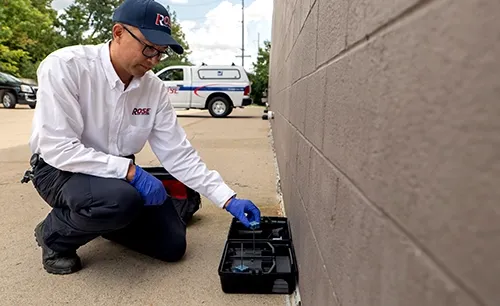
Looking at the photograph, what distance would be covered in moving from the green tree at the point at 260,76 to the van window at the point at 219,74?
16.5 m

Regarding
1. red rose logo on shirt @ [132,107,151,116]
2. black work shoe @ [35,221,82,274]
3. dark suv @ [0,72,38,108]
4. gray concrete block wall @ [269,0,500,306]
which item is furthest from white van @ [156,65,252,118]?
gray concrete block wall @ [269,0,500,306]

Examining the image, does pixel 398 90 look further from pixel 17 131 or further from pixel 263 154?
pixel 17 131

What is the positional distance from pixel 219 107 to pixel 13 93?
312 inches

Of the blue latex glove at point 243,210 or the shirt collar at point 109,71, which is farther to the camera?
the blue latex glove at point 243,210

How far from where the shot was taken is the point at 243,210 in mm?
2545

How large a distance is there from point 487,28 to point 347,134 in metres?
0.64

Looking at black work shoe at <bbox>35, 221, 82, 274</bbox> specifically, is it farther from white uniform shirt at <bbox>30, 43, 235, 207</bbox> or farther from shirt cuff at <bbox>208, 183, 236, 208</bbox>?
shirt cuff at <bbox>208, 183, 236, 208</bbox>

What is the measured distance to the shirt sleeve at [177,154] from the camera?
105 inches

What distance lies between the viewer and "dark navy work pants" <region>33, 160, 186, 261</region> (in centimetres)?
A: 219

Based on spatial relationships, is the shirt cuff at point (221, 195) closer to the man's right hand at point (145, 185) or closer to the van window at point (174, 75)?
the man's right hand at point (145, 185)

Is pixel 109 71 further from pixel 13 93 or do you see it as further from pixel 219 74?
pixel 13 93

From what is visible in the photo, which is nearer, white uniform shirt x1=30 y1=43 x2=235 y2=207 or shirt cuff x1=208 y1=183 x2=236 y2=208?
white uniform shirt x1=30 y1=43 x2=235 y2=207

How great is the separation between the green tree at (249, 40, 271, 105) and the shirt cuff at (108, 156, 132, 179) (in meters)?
30.0

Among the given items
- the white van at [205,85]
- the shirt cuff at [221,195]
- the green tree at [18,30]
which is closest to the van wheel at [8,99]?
the white van at [205,85]
